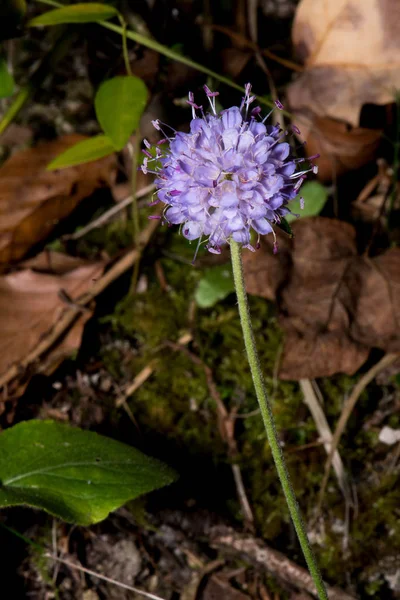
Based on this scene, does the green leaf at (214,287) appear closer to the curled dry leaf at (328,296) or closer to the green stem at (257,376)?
the curled dry leaf at (328,296)

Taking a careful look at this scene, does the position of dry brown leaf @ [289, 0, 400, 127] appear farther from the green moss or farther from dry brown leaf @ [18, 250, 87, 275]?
dry brown leaf @ [18, 250, 87, 275]

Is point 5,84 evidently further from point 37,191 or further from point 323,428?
point 323,428

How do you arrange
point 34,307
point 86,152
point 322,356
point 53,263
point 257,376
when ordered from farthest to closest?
point 53,263 → point 34,307 → point 322,356 → point 86,152 → point 257,376

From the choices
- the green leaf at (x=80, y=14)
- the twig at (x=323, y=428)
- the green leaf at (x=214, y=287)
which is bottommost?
the twig at (x=323, y=428)

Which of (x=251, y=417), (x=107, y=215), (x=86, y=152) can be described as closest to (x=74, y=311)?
(x=107, y=215)

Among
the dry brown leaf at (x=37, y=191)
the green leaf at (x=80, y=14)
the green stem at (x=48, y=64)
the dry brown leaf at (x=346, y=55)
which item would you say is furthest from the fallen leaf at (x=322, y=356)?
the green stem at (x=48, y=64)

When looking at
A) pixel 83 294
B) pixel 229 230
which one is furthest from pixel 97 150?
pixel 229 230
